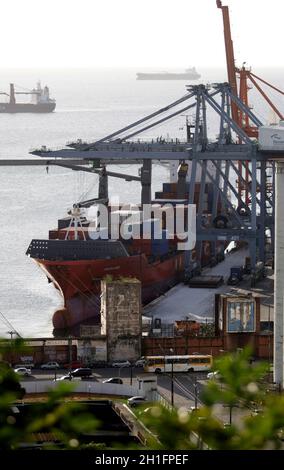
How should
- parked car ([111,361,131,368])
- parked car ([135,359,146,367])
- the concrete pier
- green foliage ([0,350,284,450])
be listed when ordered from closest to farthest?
1. green foliage ([0,350,284,450])
2. the concrete pier
3. parked car ([135,359,146,367])
4. parked car ([111,361,131,368])

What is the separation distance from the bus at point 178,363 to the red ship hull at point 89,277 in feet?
31.4

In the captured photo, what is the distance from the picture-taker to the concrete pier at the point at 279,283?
23.6m

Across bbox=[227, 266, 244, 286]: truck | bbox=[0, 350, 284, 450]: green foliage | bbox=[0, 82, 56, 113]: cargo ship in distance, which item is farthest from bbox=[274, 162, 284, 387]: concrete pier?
bbox=[0, 82, 56, 113]: cargo ship in distance

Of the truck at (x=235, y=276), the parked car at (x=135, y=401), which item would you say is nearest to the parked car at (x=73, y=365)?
the parked car at (x=135, y=401)

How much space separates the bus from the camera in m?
26.3

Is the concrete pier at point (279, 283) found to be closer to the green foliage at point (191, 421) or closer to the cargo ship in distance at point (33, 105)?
the green foliage at point (191, 421)

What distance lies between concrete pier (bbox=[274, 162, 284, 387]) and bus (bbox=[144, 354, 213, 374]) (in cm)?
260

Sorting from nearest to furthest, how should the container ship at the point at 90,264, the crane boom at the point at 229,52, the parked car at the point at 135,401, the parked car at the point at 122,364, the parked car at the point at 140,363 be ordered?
the parked car at the point at 135,401
the parked car at the point at 140,363
the parked car at the point at 122,364
the container ship at the point at 90,264
the crane boom at the point at 229,52

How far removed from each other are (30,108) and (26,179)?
7120cm

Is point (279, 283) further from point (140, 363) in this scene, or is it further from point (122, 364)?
A: point (122, 364)

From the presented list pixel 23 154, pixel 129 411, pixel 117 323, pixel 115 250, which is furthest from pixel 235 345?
pixel 23 154

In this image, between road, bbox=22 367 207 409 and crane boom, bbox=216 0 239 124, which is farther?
crane boom, bbox=216 0 239 124

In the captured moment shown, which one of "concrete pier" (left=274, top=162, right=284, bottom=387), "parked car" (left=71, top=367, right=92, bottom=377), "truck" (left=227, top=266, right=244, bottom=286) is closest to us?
"concrete pier" (left=274, top=162, right=284, bottom=387)

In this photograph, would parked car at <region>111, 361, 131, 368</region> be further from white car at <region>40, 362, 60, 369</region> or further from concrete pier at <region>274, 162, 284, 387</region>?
concrete pier at <region>274, 162, 284, 387</region>
